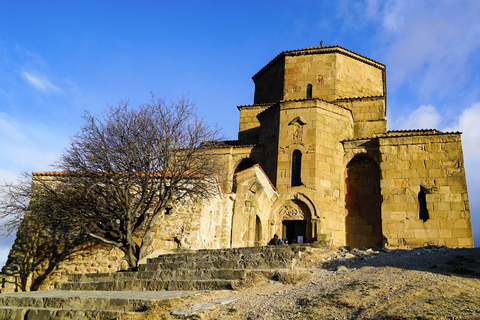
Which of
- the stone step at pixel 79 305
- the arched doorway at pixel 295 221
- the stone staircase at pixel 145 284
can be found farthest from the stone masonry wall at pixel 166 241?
the stone step at pixel 79 305

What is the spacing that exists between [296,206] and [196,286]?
1019 centimetres

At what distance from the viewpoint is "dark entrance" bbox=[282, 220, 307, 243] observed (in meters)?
18.5

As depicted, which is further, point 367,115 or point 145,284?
point 367,115

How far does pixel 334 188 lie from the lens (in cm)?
1911

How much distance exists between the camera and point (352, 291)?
7242 mm

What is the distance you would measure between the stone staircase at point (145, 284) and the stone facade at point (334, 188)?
3.87m

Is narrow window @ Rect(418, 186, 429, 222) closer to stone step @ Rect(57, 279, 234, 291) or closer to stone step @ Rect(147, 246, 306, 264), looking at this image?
stone step @ Rect(147, 246, 306, 264)

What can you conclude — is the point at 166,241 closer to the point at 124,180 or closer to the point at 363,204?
the point at 124,180

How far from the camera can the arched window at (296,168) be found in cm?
1886

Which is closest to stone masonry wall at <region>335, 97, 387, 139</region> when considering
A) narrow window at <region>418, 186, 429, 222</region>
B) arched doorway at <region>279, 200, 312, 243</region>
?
narrow window at <region>418, 186, 429, 222</region>

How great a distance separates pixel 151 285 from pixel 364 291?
4.77 m

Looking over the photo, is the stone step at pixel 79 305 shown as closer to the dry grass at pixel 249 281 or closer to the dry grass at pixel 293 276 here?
the dry grass at pixel 249 281

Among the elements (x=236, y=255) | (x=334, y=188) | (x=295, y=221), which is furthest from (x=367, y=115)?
(x=236, y=255)

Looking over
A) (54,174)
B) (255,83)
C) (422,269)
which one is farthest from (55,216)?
(255,83)
